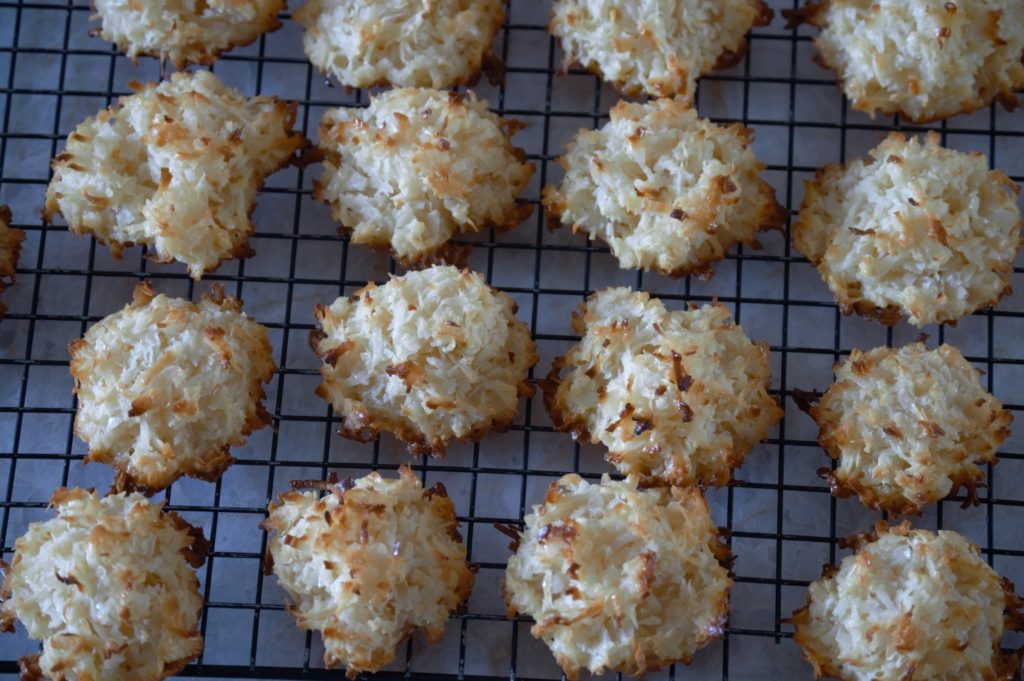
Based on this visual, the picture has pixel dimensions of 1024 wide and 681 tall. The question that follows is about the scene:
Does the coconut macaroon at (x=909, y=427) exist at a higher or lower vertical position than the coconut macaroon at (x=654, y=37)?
lower

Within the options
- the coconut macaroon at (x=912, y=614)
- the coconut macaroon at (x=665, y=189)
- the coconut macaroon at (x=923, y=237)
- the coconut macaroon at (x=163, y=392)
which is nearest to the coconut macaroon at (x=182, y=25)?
the coconut macaroon at (x=163, y=392)

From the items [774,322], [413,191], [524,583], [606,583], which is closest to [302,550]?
[524,583]

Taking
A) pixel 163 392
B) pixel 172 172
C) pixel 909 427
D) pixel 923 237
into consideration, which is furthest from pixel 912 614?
pixel 172 172

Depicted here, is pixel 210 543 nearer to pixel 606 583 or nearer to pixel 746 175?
pixel 606 583

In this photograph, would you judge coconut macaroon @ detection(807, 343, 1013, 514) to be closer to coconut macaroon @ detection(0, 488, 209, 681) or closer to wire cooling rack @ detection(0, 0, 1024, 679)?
wire cooling rack @ detection(0, 0, 1024, 679)

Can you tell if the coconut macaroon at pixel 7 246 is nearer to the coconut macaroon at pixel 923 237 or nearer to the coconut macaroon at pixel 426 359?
the coconut macaroon at pixel 426 359

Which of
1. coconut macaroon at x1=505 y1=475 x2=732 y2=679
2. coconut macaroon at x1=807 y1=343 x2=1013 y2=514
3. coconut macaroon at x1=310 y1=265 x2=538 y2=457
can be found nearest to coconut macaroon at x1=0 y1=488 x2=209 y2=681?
coconut macaroon at x1=310 y1=265 x2=538 y2=457

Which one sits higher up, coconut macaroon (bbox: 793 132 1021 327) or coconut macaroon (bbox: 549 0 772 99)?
coconut macaroon (bbox: 549 0 772 99)
